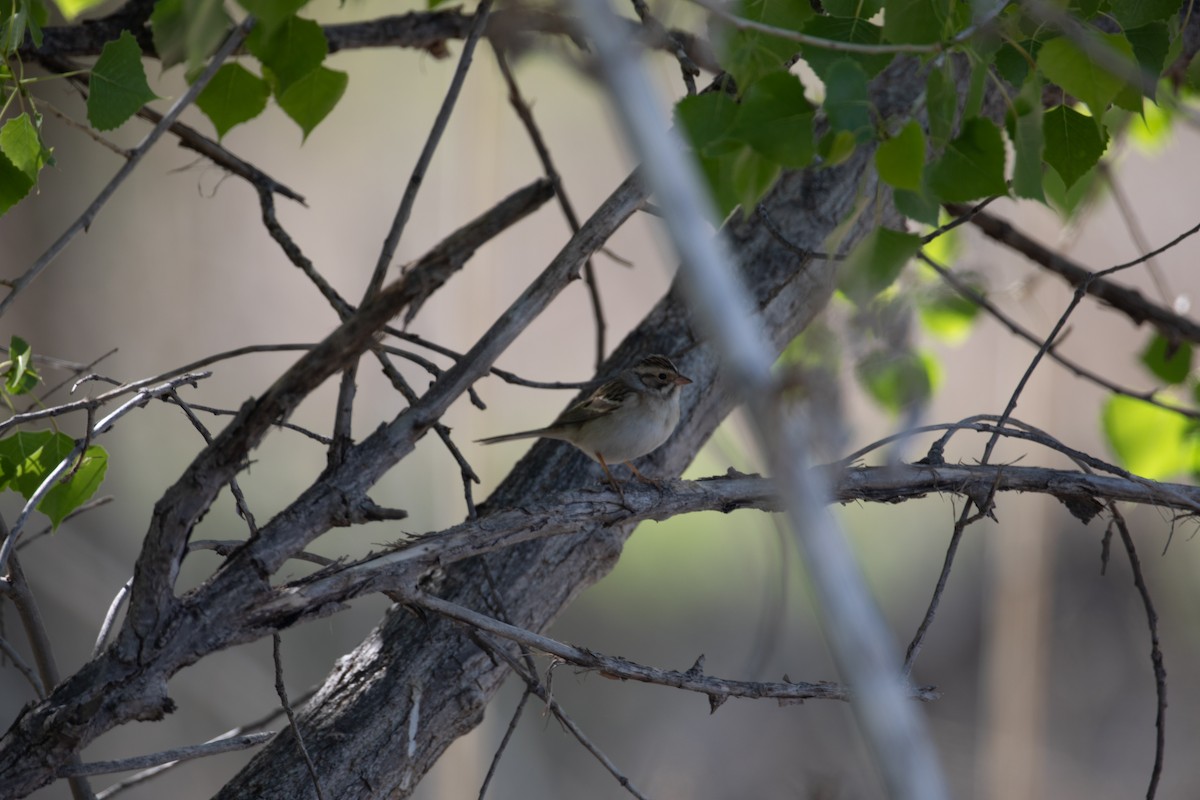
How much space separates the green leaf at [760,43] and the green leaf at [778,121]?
0.08 m

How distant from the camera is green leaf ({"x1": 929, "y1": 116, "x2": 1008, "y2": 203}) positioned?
1.24 m

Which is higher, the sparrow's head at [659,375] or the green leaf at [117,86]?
the sparrow's head at [659,375]

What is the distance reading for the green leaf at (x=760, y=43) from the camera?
1352 millimetres

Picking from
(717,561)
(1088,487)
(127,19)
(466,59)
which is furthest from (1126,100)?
(717,561)

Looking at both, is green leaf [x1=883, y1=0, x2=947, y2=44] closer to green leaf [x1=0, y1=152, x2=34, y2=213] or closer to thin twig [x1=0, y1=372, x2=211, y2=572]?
thin twig [x1=0, y1=372, x2=211, y2=572]

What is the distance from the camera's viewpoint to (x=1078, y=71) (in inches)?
51.8

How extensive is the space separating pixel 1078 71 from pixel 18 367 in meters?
1.66

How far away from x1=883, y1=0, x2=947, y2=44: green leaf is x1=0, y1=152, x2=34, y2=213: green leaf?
1.41 meters

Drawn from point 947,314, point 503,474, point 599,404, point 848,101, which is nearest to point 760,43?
point 848,101

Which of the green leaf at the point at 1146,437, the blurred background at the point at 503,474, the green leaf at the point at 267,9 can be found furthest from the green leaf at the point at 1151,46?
the blurred background at the point at 503,474

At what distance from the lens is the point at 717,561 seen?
4.79 m

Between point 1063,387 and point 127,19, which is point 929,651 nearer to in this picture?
point 1063,387

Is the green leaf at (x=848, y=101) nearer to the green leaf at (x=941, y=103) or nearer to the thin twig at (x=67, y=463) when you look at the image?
the green leaf at (x=941, y=103)

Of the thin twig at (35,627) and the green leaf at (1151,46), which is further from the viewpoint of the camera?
the thin twig at (35,627)
